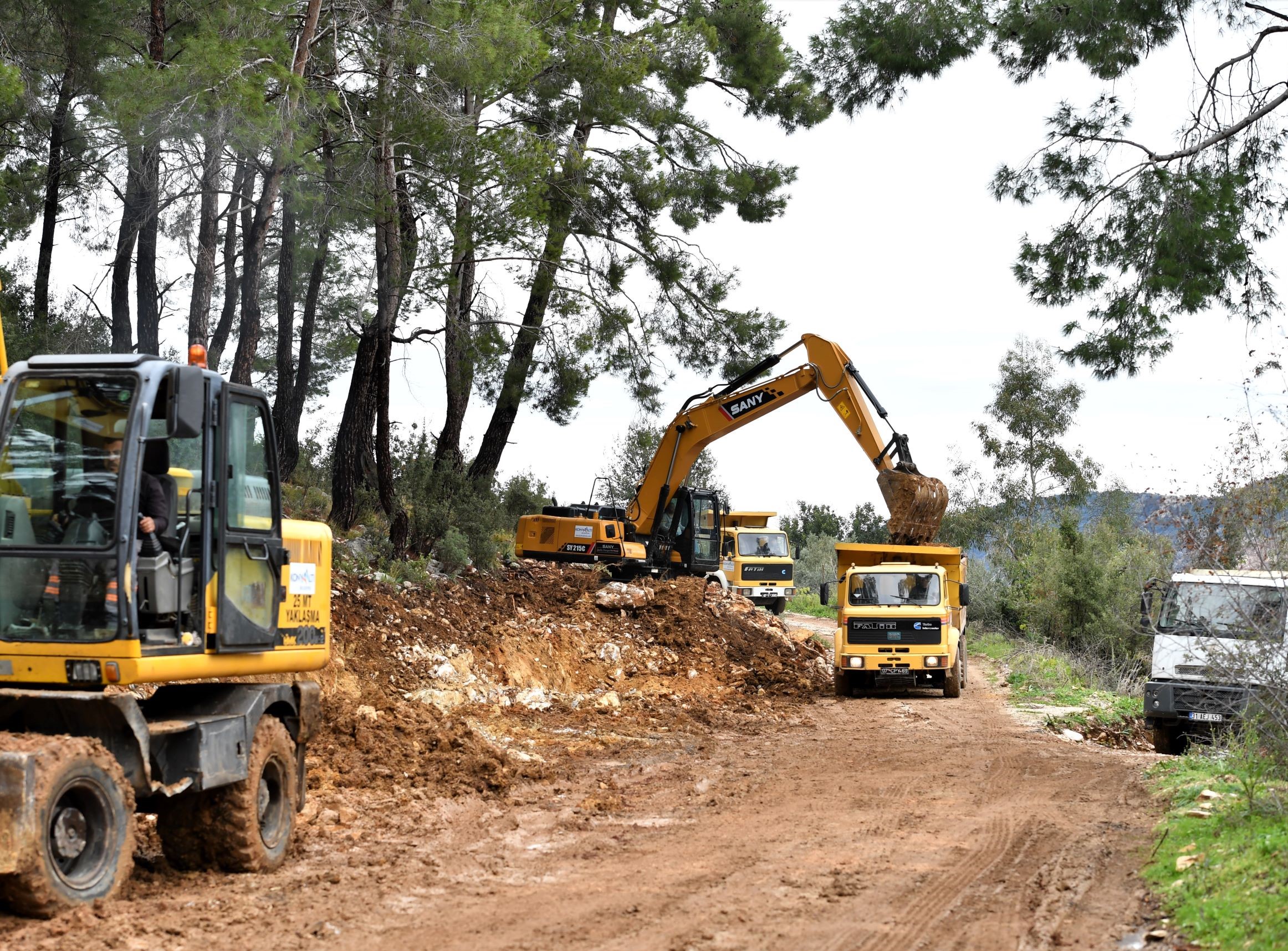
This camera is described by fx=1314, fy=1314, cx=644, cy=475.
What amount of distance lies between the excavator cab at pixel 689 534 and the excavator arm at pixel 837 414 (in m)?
Answer: 0.69

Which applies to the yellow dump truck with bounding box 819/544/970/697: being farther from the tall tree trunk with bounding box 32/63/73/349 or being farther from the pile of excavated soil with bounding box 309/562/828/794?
the tall tree trunk with bounding box 32/63/73/349

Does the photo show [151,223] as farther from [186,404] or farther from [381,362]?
[186,404]

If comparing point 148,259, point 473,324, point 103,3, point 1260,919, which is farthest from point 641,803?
point 148,259

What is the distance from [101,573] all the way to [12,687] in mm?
767

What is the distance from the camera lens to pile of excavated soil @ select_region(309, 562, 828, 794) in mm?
12195

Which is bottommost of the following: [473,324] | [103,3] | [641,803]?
[641,803]

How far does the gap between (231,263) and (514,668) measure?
55.8ft

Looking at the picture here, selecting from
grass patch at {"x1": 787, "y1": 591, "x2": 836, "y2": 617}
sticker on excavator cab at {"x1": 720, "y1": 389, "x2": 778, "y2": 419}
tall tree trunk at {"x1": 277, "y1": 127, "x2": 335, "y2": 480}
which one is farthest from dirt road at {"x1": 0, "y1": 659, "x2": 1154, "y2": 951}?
grass patch at {"x1": 787, "y1": 591, "x2": 836, "y2": 617}

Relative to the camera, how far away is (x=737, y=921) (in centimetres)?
693

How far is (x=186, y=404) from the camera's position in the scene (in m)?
6.77

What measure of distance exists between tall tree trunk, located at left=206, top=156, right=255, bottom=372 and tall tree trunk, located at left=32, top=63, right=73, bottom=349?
118 inches

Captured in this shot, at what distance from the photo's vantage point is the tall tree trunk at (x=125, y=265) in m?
23.6

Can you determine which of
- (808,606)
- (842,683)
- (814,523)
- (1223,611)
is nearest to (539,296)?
(842,683)

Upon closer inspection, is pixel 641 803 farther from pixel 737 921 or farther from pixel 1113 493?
pixel 1113 493
